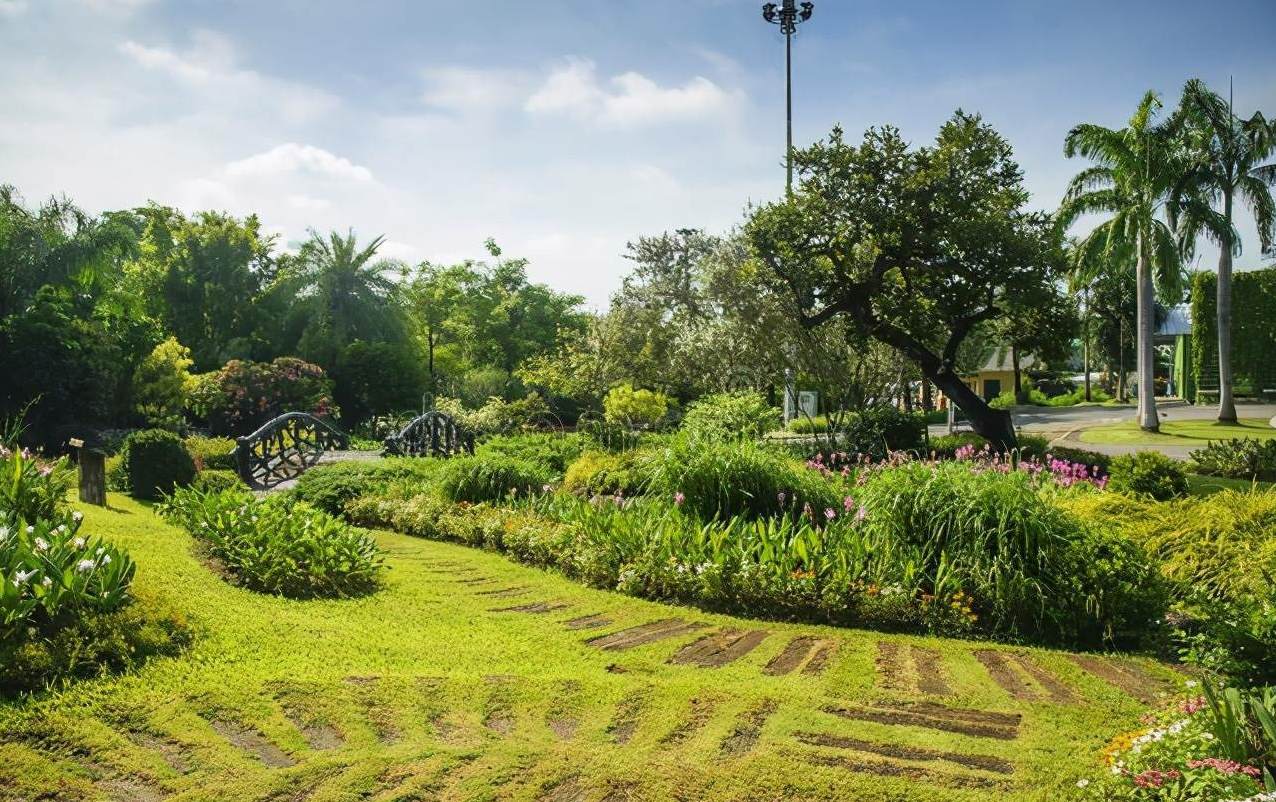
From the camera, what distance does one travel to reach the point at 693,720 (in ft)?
12.2

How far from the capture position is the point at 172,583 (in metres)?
5.37

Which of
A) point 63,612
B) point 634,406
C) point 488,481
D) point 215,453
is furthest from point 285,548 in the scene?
point 634,406

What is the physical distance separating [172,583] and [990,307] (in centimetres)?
1485

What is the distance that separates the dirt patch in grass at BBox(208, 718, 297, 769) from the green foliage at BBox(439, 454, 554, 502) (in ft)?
21.4

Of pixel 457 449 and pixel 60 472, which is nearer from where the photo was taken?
pixel 60 472

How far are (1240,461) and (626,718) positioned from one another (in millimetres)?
13741

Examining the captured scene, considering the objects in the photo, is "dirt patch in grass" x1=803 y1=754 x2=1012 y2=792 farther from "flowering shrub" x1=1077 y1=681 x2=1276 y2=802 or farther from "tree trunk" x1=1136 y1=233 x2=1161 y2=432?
"tree trunk" x1=1136 y1=233 x2=1161 y2=432

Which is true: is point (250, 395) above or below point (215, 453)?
above

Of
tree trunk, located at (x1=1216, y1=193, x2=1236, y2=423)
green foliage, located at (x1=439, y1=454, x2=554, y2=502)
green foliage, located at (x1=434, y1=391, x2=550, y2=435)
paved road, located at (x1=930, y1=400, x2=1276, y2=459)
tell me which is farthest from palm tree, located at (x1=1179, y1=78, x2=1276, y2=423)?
green foliage, located at (x1=439, y1=454, x2=554, y2=502)

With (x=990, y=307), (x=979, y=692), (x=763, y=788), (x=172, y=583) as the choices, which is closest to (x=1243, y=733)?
(x=979, y=692)

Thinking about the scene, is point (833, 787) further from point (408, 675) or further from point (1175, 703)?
point (408, 675)

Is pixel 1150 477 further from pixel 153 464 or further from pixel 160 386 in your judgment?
pixel 160 386

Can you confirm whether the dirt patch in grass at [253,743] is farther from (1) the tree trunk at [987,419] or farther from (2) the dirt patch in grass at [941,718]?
(1) the tree trunk at [987,419]

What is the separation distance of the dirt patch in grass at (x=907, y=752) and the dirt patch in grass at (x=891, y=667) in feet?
2.43
